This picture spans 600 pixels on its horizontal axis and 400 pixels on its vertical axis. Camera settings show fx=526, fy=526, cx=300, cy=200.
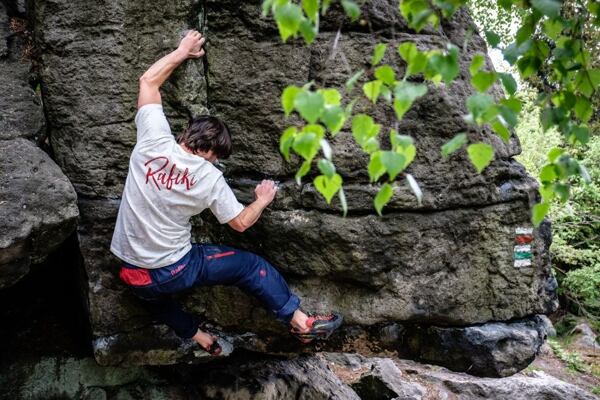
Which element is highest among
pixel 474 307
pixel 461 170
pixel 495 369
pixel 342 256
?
pixel 461 170

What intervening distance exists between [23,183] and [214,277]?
5.13 feet

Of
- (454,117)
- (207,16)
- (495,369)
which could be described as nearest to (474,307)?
(495,369)

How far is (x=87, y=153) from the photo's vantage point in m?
4.41

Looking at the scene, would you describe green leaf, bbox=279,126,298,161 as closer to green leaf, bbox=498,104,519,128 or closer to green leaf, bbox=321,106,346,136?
green leaf, bbox=321,106,346,136

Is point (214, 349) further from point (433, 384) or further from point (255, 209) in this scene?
point (433, 384)

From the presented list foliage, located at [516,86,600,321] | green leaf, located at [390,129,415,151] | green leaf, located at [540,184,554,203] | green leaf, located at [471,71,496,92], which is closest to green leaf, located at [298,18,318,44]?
green leaf, located at [390,129,415,151]

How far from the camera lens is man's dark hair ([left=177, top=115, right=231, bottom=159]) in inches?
153

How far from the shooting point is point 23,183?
3.83 meters

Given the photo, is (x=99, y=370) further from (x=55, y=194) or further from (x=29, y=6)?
(x=29, y=6)

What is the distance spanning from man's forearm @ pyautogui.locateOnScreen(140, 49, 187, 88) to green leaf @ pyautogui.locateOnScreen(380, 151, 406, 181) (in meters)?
2.89

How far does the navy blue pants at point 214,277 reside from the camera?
13.3 ft

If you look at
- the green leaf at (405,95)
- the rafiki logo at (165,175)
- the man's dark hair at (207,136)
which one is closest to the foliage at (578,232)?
the man's dark hair at (207,136)

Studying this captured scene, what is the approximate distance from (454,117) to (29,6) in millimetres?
3668

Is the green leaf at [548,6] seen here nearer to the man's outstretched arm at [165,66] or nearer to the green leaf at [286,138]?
the green leaf at [286,138]
